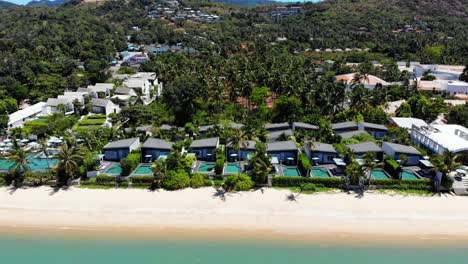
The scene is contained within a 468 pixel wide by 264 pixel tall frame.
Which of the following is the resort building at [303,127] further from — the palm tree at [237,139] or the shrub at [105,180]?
the shrub at [105,180]

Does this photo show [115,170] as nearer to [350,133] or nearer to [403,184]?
[350,133]

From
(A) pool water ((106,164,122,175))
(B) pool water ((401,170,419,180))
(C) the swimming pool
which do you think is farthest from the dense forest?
(B) pool water ((401,170,419,180))

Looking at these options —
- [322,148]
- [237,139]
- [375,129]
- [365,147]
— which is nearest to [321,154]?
[322,148]

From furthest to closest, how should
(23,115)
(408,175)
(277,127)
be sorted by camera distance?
1. (23,115)
2. (277,127)
3. (408,175)

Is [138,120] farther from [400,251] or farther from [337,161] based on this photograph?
[400,251]

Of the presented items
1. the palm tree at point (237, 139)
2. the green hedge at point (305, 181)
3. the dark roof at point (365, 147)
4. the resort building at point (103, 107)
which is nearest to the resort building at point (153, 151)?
the palm tree at point (237, 139)

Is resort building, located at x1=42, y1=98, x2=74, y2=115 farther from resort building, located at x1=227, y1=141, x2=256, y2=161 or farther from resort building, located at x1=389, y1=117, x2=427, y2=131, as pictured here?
resort building, located at x1=389, y1=117, x2=427, y2=131
